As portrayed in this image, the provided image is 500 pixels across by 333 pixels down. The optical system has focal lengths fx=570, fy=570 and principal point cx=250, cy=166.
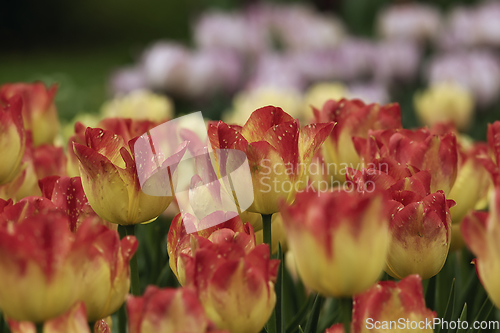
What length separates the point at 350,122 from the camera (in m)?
0.65

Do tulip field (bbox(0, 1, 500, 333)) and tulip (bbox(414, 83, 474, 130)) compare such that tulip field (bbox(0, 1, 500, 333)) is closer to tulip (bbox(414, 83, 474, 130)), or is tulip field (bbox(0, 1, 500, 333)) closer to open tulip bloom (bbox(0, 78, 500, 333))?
open tulip bloom (bbox(0, 78, 500, 333))

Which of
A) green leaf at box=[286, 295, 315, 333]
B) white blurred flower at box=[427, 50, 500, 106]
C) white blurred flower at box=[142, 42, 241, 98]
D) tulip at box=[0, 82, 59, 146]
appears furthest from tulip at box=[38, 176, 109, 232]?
white blurred flower at box=[427, 50, 500, 106]

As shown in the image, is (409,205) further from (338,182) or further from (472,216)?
(338,182)

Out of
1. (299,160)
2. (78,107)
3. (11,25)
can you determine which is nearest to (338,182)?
(299,160)

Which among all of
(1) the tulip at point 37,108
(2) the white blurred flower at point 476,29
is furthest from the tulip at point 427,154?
(2) the white blurred flower at point 476,29

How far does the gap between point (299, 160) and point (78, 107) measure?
1.98 m

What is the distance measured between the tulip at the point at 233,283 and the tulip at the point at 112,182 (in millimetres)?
120

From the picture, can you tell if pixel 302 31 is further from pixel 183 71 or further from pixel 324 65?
pixel 183 71

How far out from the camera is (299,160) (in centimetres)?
49

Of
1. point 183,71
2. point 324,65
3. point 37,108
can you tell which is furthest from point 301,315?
point 324,65

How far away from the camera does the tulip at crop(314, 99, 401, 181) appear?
647 millimetres

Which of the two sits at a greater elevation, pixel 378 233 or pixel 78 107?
pixel 378 233

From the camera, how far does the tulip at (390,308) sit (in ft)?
1.29

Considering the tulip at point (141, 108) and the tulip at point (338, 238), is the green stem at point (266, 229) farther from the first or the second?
the tulip at point (141, 108)
